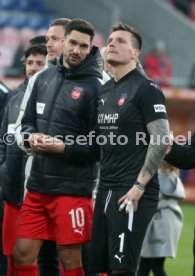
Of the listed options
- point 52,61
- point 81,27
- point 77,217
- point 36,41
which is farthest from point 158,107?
point 36,41

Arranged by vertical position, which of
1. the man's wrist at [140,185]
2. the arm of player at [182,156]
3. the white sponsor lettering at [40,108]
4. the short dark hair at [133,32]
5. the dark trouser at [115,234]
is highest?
the short dark hair at [133,32]

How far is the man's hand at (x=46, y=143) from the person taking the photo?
291 inches

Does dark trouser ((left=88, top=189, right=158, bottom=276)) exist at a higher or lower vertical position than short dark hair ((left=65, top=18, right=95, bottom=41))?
lower

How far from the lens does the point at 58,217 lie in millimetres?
7559

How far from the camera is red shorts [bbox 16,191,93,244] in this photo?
297 inches

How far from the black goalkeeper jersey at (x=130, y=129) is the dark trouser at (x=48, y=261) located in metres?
1.47

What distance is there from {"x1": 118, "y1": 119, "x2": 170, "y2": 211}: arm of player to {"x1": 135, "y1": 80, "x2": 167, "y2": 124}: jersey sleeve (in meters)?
0.05

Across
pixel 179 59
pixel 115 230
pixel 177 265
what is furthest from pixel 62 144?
pixel 179 59

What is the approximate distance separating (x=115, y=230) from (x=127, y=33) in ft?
4.92

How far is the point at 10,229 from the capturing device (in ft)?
27.2

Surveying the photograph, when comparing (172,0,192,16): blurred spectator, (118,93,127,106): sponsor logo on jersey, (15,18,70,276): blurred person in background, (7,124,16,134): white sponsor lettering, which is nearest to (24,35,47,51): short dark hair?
(15,18,70,276): blurred person in background

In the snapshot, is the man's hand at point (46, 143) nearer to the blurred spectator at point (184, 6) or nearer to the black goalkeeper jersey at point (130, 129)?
the black goalkeeper jersey at point (130, 129)

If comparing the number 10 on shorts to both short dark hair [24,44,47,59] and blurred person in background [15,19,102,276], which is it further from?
short dark hair [24,44,47,59]

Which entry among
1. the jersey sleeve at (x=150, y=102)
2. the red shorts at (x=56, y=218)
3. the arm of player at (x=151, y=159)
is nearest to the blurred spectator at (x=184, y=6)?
the red shorts at (x=56, y=218)
